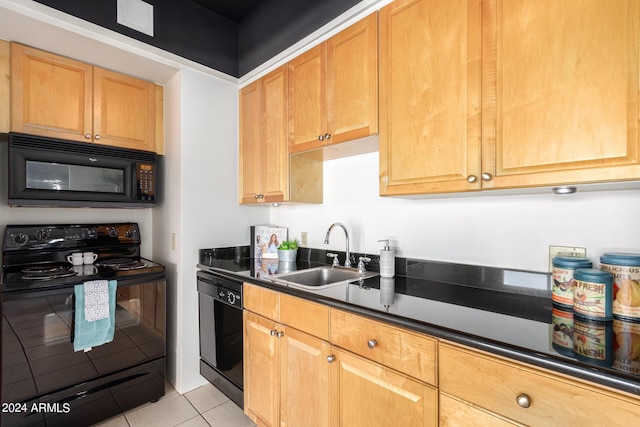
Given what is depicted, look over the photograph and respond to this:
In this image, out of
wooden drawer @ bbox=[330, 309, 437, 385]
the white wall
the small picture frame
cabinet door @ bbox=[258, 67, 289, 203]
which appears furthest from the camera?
the small picture frame

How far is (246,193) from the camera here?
236 centimetres

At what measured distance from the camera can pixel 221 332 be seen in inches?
76.5

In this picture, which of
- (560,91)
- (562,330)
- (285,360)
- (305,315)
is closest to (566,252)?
(562,330)

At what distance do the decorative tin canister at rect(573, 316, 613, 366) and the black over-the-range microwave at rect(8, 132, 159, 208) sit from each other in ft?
7.93

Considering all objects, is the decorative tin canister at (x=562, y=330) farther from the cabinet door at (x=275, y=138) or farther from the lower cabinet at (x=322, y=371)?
the cabinet door at (x=275, y=138)

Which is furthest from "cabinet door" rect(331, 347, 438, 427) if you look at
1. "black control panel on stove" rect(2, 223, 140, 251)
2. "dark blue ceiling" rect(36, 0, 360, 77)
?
"black control panel on stove" rect(2, 223, 140, 251)

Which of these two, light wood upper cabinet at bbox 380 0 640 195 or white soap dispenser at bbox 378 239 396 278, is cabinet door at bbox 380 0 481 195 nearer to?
light wood upper cabinet at bbox 380 0 640 195

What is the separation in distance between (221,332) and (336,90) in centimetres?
162

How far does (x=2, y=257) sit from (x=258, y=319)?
1.65 metres

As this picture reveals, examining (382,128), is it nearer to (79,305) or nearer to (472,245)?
(472,245)

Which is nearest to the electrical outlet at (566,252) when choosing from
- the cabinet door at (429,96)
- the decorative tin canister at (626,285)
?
the decorative tin canister at (626,285)

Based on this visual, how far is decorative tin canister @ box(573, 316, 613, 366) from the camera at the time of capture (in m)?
0.73

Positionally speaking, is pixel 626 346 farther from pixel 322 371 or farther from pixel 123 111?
pixel 123 111

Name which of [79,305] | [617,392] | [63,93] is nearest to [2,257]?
[79,305]
